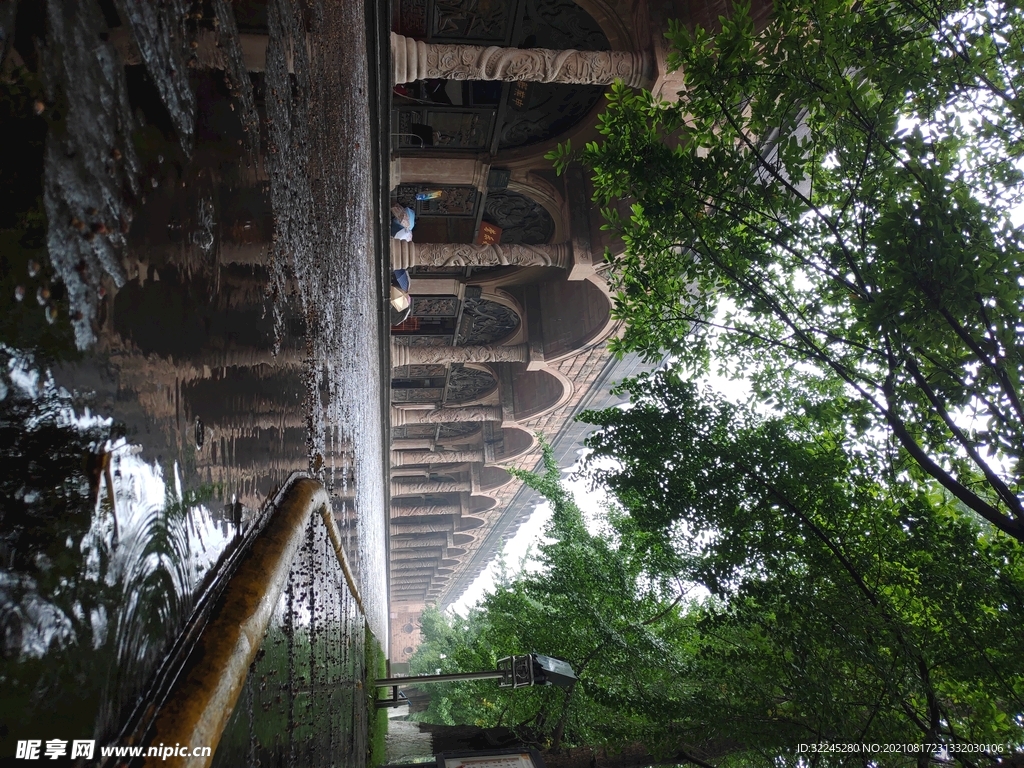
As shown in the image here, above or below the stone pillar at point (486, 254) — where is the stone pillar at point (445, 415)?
below

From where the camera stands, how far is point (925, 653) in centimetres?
341

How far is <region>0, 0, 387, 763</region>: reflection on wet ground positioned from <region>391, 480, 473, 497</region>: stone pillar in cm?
1837

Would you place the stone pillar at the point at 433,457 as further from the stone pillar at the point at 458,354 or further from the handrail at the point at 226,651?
the handrail at the point at 226,651

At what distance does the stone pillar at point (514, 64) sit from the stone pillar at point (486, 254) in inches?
110

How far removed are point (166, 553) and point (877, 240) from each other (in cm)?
307

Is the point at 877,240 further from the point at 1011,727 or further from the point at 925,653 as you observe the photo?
the point at 1011,727

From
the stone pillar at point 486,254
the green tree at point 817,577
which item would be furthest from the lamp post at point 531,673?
the stone pillar at point 486,254

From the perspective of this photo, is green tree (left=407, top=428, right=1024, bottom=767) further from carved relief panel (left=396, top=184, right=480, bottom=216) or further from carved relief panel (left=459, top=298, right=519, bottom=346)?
carved relief panel (left=459, top=298, right=519, bottom=346)

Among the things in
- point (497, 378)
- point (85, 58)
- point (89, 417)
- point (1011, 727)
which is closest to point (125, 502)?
point (89, 417)

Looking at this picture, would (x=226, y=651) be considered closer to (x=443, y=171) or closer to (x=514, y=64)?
(x=514, y=64)

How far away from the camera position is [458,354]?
468 inches
